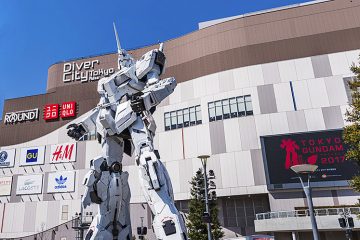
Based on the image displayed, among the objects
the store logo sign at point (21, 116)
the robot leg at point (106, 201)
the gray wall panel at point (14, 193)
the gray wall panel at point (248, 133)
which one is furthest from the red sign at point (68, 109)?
the robot leg at point (106, 201)

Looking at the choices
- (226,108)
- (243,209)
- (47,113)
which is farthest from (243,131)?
(47,113)

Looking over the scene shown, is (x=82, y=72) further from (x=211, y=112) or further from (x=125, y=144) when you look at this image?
(x=125, y=144)

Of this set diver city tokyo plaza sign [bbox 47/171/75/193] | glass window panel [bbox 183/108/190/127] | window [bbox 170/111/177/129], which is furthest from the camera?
diver city tokyo plaza sign [bbox 47/171/75/193]

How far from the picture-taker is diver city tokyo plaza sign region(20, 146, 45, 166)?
42634 millimetres

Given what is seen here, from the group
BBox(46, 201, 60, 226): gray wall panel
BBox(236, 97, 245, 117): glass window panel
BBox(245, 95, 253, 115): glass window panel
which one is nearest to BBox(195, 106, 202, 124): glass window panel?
BBox(236, 97, 245, 117): glass window panel

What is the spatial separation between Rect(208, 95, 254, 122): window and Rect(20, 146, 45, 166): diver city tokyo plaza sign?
2521 cm

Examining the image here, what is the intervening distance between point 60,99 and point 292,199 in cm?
3491

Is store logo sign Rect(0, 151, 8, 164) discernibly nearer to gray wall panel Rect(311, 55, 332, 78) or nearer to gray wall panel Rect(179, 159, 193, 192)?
gray wall panel Rect(179, 159, 193, 192)

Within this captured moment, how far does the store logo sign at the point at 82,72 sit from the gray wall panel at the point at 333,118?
2976 centimetres

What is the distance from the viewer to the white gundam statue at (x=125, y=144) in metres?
7.04

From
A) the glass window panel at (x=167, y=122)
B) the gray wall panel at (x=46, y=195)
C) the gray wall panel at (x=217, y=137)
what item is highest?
the glass window panel at (x=167, y=122)

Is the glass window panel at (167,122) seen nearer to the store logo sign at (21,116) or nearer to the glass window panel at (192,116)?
the glass window panel at (192,116)

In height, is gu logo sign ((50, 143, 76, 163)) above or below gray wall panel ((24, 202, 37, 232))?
above

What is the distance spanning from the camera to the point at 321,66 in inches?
1368
